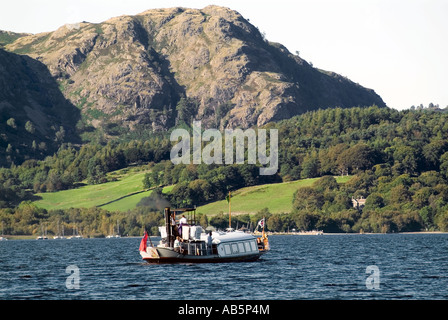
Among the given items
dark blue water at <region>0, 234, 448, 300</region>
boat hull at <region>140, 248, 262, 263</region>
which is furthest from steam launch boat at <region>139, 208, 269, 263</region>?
dark blue water at <region>0, 234, 448, 300</region>

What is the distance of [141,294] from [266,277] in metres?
22.5

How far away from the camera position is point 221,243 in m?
116

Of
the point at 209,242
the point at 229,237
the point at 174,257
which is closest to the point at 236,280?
the point at 209,242

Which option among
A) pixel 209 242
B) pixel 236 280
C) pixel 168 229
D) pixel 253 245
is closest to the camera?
pixel 236 280

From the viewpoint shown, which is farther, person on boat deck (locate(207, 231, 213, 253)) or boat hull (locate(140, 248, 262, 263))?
person on boat deck (locate(207, 231, 213, 253))

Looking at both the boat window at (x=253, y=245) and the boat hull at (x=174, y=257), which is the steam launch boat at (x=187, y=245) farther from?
the boat window at (x=253, y=245)

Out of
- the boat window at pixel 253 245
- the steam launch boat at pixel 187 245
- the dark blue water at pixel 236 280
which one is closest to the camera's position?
the dark blue water at pixel 236 280

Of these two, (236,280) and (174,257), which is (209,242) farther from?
(236,280)

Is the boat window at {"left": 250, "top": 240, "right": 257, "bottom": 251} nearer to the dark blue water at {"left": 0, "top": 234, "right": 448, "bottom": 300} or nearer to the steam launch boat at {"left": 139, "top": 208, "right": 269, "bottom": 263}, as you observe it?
the dark blue water at {"left": 0, "top": 234, "right": 448, "bottom": 300}

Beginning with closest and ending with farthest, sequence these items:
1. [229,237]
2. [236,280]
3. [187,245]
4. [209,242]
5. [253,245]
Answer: [236,280] < [187,245] < [209,242] < [229,237] < [253,245]

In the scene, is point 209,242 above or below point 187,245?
above

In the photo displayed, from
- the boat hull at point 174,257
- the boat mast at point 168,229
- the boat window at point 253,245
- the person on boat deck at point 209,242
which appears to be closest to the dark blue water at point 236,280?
the boat hull at point 174,257
